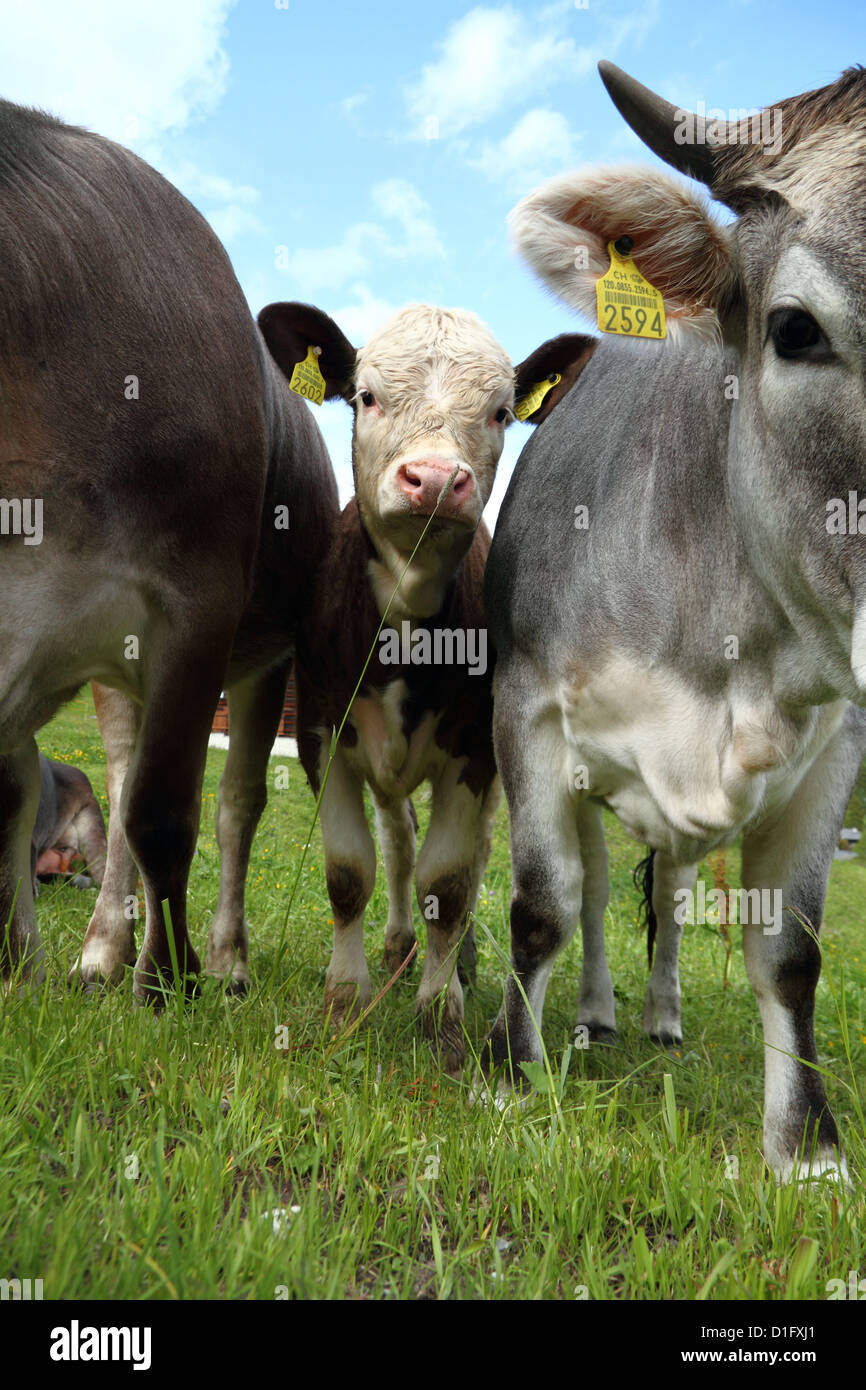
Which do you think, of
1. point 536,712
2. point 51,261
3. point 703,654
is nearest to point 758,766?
point 703,654

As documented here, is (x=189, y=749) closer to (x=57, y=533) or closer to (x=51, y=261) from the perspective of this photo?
(x=57, y=533)

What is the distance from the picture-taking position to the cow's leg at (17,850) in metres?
3.56

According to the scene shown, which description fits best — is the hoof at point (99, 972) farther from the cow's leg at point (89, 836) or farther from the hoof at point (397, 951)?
the cow's leg at point (89, 836)

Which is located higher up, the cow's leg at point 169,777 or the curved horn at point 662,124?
the curved horn at point 662,124

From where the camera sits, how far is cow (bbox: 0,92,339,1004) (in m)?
2.82

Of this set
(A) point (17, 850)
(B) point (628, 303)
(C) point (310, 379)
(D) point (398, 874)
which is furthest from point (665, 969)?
(B) point (628, 303)

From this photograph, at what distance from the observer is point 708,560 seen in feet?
9.58

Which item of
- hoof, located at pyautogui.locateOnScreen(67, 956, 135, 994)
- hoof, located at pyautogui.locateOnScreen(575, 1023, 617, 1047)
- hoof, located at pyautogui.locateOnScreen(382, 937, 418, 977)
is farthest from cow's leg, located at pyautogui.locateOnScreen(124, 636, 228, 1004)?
hoof, located at pyautogui.locateOnScreen(575, 1023, 617, 1047)

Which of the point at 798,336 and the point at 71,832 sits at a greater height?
the point at 798,336

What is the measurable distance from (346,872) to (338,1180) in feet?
6.24

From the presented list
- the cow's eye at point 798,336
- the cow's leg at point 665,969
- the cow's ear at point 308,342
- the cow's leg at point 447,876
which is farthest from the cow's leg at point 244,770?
the cow's eye at point 798,336

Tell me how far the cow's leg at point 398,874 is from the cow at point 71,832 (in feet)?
8.30

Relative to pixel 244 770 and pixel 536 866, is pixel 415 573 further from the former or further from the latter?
pixel 244 770
